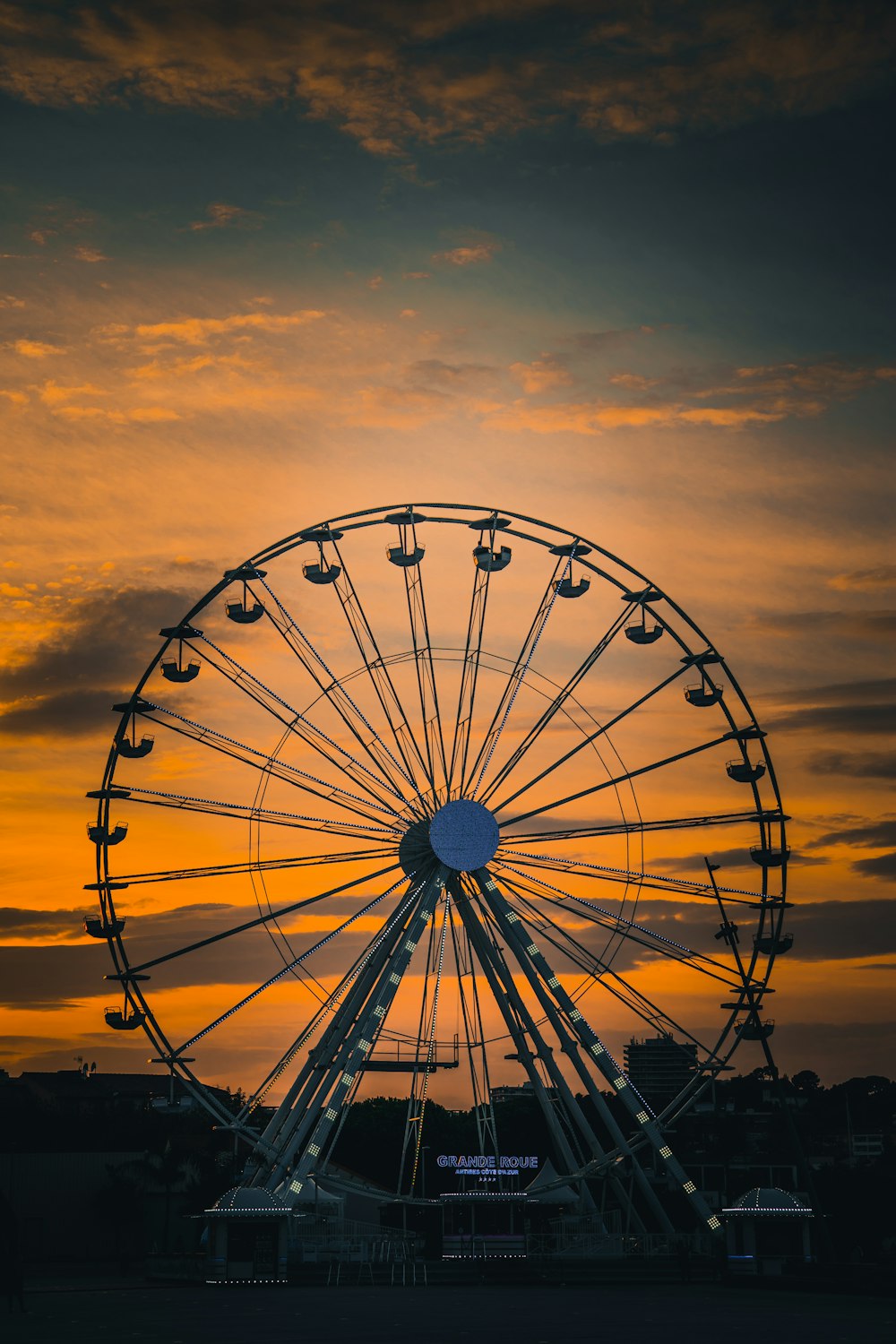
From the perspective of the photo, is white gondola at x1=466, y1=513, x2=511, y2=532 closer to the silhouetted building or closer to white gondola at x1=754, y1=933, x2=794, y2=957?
white gondola at x1=754, y1=933, x2=794, y2=957

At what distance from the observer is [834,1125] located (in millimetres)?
173875

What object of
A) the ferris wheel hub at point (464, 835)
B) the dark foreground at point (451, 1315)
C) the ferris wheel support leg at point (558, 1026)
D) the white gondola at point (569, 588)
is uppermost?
the white gondola at point (569, 588)

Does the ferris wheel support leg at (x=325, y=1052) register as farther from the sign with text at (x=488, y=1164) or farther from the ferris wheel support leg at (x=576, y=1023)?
the sign with text at (x=488, y=1164)

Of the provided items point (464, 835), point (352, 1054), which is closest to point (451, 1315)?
point (352, 1054)

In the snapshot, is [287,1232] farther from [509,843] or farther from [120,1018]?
[509,843]

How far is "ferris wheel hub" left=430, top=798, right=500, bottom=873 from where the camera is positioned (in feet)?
165

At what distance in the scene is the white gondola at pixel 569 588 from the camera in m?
52.6

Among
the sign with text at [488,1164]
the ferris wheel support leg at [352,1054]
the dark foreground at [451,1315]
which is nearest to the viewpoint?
the dark foreground at [451,1315]

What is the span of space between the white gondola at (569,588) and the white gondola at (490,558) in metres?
1.84

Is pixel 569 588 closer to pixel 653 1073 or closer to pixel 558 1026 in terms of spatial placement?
pixel 558 1026

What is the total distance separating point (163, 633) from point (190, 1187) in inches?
1497

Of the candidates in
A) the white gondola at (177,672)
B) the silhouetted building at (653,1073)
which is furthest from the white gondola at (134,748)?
the silhouetted building at (653,1073)

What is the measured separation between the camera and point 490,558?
5244 centimetres

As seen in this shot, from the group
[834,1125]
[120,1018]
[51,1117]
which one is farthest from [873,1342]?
[834,1125]
